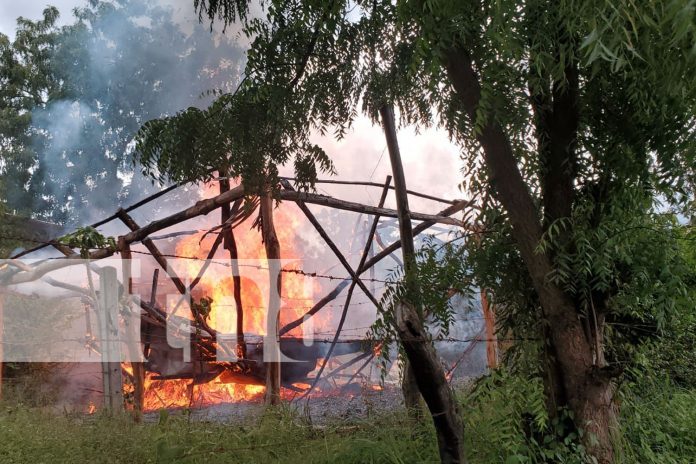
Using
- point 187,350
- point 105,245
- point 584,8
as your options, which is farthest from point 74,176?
point 584,8

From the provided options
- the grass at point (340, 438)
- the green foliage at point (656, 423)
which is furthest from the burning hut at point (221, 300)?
the green foliage at point (656, 423)

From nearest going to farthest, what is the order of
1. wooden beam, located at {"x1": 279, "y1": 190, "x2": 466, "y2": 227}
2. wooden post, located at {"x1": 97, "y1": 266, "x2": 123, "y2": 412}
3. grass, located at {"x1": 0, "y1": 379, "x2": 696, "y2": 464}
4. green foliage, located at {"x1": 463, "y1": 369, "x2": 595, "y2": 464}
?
green foliage, located at {"x1": 463, "y1": 369, "x2": 595, "y2": 464}, grass, located at {"x1": 0, "y1": 379, "x2": 696, "y2": 464}, wooden post, located at {"x1": 97, "y1": 266, "x2": 123, "y2": 412}, wooden beam, located at {"x1": 279, "y1": 190, "x2": 466, "y2": 227}

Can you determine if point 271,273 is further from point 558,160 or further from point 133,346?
point 558,160

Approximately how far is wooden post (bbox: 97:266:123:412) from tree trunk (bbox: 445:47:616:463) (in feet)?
16.2

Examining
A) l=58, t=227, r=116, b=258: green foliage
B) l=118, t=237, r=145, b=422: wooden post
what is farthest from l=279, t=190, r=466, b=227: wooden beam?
l=58, t=227, r=116, b=258: green foliage

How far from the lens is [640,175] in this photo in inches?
146

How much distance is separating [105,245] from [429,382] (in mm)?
5347

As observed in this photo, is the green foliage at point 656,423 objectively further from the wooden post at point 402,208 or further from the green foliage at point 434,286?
the wooden post at point 402,208

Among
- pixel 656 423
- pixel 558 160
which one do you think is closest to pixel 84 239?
pixel 558 160

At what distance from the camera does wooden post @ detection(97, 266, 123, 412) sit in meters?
6.57

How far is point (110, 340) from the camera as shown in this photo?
655cm

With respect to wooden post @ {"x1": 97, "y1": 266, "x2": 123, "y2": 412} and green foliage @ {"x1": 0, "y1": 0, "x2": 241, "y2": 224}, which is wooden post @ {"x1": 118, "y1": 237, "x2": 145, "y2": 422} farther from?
green foliage @ {"x1": 0, "y1": 0, "x2": 241, "y2": 224}

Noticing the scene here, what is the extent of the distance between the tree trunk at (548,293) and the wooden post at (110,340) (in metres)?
4.95

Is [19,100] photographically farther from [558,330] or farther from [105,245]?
[558,330]
